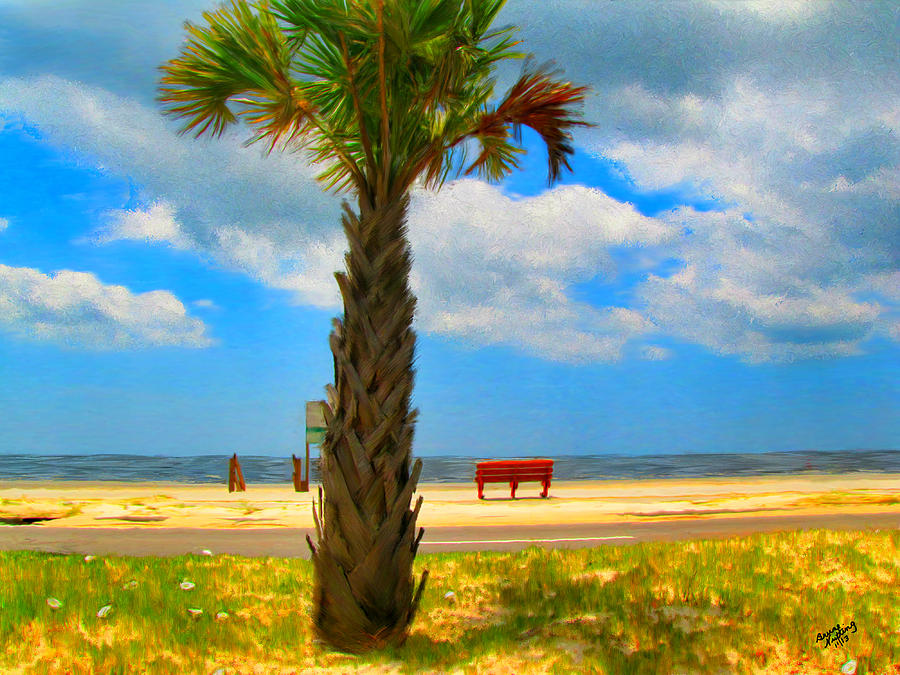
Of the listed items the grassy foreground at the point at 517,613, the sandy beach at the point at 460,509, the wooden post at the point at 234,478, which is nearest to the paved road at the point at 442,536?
the sandy beach at the point at 460,509

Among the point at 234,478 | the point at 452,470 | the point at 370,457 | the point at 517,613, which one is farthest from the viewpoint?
the point at 452,470

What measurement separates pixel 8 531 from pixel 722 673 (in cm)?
1236

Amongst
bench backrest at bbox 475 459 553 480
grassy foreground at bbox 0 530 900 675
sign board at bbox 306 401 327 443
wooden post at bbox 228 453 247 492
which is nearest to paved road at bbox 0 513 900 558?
grassy foreground at bbox 0 530 900 675

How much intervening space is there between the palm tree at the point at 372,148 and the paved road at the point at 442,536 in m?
5.08

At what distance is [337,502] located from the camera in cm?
536

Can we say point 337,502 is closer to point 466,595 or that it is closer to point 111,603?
point 466,595

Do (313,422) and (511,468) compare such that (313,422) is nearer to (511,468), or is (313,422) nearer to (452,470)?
(511,468)

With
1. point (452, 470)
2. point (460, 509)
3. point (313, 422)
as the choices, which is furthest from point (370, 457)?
point (452, 470)

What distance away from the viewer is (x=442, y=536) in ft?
39.2

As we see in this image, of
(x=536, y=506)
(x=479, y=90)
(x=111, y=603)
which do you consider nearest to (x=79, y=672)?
(x=111, y=603)

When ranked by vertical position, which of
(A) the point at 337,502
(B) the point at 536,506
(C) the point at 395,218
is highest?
(C) the point at 395,218

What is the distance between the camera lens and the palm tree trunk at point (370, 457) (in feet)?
17.4
